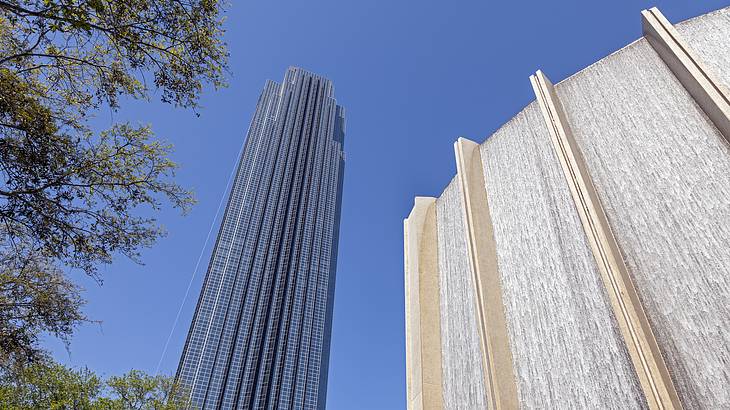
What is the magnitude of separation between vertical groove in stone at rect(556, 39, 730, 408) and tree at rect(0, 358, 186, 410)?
49.9 ft

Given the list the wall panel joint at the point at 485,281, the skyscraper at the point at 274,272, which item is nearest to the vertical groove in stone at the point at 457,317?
the wall panel joint at the point at 485,281

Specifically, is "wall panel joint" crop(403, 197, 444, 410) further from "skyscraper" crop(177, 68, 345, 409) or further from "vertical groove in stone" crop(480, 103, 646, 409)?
"skyscraper" crop(177, 68, 345, 409)

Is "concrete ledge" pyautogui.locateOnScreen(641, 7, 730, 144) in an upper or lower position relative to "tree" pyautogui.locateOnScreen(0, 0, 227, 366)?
upper

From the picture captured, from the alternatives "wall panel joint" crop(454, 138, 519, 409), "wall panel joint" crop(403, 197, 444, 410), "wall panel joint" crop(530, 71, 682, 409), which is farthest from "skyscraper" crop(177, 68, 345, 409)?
"wall panel joint" crop(530, 71, 682, 409)

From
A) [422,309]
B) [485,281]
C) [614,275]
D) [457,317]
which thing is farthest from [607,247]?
[422,309]

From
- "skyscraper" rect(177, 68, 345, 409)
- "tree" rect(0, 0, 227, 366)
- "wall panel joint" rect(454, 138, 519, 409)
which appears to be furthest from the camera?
"skyscraper" rect(177, 68, 345, 409)

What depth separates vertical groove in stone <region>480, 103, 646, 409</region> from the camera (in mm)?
10148

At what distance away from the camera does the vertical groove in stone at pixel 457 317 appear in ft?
46.4

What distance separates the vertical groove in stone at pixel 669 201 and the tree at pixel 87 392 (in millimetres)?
15209

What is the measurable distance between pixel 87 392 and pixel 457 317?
46.8 feet

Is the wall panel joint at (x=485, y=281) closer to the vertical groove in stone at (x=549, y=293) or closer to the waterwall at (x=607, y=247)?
the waterwall at (x=607, y=247)

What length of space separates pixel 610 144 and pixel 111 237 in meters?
13.8

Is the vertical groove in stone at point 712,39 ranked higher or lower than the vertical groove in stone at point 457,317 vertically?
higher

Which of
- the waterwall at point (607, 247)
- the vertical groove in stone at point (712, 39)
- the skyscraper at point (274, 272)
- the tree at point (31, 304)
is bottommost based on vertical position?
the tree at point (31, 304)
